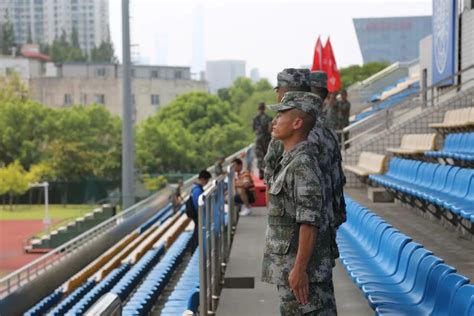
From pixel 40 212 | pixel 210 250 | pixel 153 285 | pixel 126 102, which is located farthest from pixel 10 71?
pixel 210 250

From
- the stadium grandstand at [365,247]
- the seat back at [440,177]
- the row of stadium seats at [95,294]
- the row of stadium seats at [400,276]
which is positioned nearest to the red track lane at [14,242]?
the stadium grandstand at [365,247]

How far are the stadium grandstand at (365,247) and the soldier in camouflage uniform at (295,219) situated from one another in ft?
1.86

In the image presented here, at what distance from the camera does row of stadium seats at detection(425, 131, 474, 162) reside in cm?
802

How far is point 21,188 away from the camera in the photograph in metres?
43.7

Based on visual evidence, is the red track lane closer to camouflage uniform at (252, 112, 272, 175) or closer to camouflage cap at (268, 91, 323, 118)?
camouflage uniform at (252, 112, 272, 175)

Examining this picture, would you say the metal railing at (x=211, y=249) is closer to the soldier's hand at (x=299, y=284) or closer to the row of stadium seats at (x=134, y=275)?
the row of stadium seats at (x=134, y=275)

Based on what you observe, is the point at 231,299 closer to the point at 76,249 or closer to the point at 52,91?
the point at 76,249

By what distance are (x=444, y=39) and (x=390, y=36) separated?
267ft

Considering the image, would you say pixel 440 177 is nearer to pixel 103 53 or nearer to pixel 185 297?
pixel 185 297

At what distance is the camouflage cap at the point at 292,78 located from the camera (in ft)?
12.0

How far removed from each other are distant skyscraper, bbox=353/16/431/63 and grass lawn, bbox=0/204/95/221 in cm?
5027

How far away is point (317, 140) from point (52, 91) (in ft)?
198

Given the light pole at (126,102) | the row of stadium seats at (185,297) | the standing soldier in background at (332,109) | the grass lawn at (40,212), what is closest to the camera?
the row of stadium seats at (185,297)

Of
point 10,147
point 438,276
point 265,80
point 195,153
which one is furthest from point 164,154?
point 438,276
